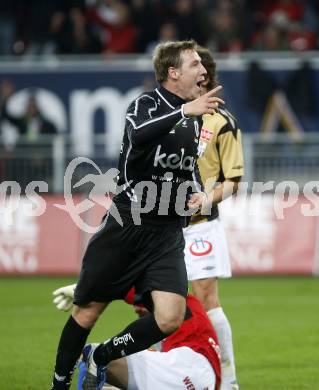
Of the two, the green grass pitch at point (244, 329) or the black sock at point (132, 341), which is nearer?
the black sock at point (132, 341)

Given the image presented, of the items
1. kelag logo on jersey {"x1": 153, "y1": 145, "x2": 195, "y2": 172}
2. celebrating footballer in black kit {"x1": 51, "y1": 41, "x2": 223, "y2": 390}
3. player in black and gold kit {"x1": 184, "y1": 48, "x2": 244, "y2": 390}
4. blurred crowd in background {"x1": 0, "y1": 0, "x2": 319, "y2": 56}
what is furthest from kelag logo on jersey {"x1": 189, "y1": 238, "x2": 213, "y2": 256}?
blurred crowd in background {"x1": 0, "y1": 0, "x2": 319, "y2": 56}

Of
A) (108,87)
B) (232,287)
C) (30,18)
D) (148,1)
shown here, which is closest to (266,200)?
(232,287)

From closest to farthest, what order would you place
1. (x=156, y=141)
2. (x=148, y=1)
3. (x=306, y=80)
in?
(x=156, y=141) < (x=306, y=80) < (x=148, y=1)

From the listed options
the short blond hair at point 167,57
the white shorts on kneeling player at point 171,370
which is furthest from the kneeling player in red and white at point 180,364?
the short blond hair at point 167,57

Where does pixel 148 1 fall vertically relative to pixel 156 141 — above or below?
above

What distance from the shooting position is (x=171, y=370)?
732 centimetres

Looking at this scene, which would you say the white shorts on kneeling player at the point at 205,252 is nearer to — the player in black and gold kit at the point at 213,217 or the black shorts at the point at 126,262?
the player in black and gold kit at the point at 213,217

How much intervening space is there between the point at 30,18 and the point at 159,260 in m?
13.3

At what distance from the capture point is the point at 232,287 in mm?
14867

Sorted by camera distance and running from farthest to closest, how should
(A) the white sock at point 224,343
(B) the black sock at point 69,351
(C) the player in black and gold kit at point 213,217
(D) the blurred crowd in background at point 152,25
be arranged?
(D) the blurred crowd in background at point 152,25, (C) the player in black and gold kit at point 213,217, (A) the white sock at point 224,343, (B) the black sock at point 69,351

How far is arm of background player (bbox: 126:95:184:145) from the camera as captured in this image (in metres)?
6.77

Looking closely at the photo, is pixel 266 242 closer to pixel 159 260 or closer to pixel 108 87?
pixel 108 87

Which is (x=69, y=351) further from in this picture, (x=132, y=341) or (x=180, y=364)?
(x=180, y=364)

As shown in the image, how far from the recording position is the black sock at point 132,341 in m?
7.07
